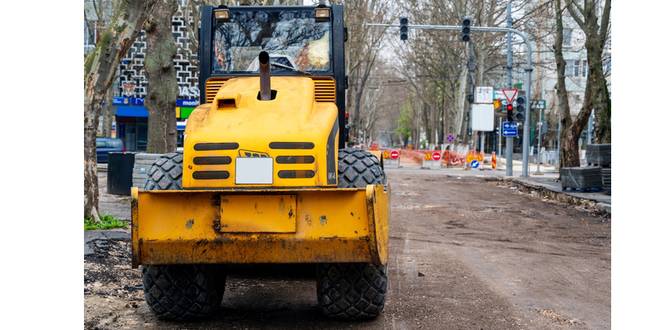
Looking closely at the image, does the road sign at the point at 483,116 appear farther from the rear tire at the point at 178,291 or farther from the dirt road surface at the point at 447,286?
the rear tire at the point at 178,291

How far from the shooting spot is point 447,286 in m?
9.30

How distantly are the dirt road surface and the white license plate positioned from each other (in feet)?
4.33

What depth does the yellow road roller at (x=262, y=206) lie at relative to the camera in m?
6.62

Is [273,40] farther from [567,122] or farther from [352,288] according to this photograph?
[567,122]

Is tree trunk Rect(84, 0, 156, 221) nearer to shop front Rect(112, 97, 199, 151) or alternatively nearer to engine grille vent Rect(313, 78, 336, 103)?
engine grille vent Rect(313, 78, 336, 103)

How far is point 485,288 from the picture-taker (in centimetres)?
922

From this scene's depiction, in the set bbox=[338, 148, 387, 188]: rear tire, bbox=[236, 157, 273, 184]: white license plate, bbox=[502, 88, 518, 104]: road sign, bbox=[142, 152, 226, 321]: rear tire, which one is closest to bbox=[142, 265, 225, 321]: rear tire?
bbox=[142, 152, 226, 321]: rear tire

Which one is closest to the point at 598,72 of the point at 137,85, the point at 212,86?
the point at 212,86

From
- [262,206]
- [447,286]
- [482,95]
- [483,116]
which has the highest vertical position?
[482,95]

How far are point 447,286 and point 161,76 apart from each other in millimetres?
11060

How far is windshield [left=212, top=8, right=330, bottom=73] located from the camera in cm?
860

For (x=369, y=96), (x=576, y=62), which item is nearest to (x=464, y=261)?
(x=576, y=62)

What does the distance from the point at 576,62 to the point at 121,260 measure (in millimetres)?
70738

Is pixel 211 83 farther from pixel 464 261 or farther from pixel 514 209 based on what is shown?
pixel 514 209
